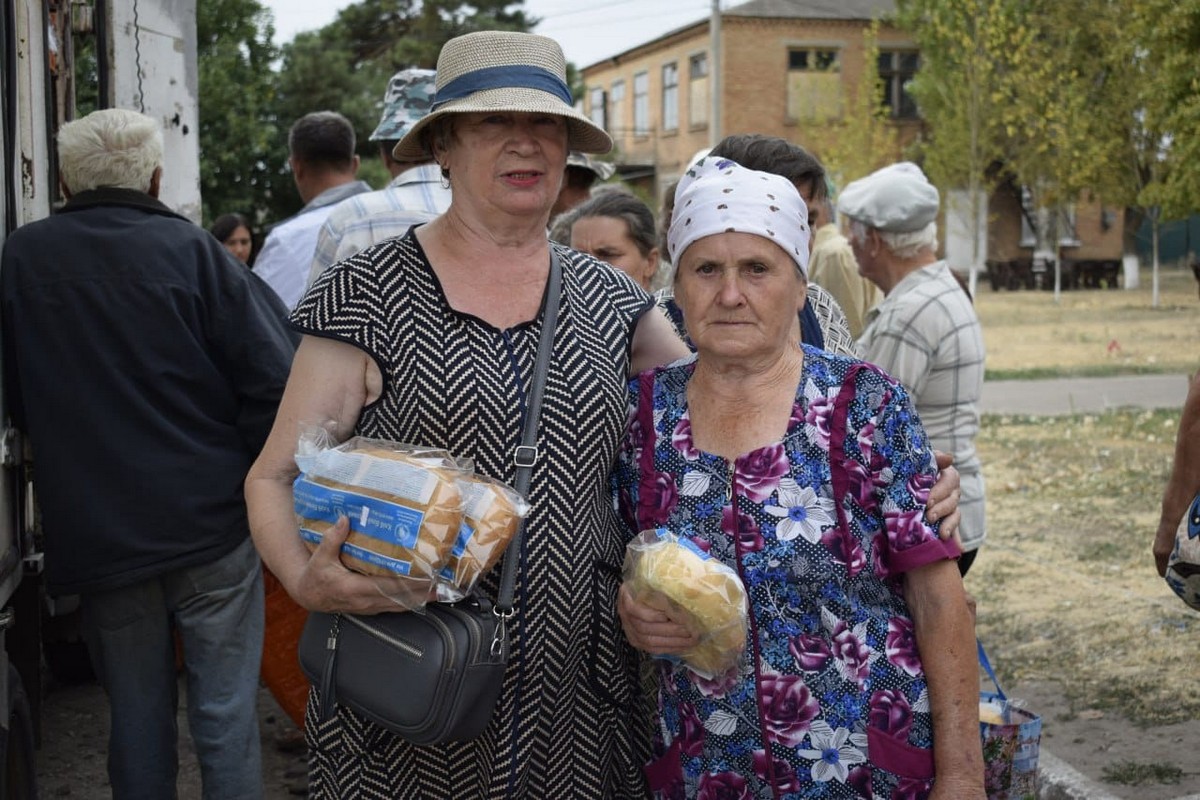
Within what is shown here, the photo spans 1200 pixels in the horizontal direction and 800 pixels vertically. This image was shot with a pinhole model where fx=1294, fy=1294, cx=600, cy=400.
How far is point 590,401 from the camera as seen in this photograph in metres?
2.60

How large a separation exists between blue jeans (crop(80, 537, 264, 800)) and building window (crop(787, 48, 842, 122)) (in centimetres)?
3579

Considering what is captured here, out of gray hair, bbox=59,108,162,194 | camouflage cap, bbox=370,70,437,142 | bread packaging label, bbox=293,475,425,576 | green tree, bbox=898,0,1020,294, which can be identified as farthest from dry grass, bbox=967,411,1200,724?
green tree, bbox=898,0,1020,294

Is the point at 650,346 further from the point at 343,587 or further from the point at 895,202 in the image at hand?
the point at 895,202

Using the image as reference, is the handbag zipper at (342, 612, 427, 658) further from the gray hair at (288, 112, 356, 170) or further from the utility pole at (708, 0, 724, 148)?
the utility pole at (708, 0, 724, 148)

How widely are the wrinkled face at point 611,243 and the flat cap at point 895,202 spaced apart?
0.90 metres

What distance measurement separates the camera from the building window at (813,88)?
39.5 meters

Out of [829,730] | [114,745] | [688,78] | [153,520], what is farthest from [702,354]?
[688,78]

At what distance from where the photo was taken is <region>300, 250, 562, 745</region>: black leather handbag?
227cm

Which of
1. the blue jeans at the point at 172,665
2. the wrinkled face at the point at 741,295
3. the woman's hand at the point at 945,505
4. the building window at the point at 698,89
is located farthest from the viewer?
the building window at the point at 698,89

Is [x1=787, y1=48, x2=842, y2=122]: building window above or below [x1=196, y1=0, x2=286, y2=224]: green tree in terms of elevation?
above

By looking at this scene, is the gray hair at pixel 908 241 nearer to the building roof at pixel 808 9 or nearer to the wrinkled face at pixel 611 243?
the wrinkled face at pixel 611 243

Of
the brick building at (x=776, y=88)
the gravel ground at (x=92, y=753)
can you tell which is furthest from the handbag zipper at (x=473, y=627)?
the brick building at (x=776, y=88)

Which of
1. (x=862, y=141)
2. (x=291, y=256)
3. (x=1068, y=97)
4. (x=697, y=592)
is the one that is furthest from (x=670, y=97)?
(x=697, y=592)

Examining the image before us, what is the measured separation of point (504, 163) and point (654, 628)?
3.29 feet
